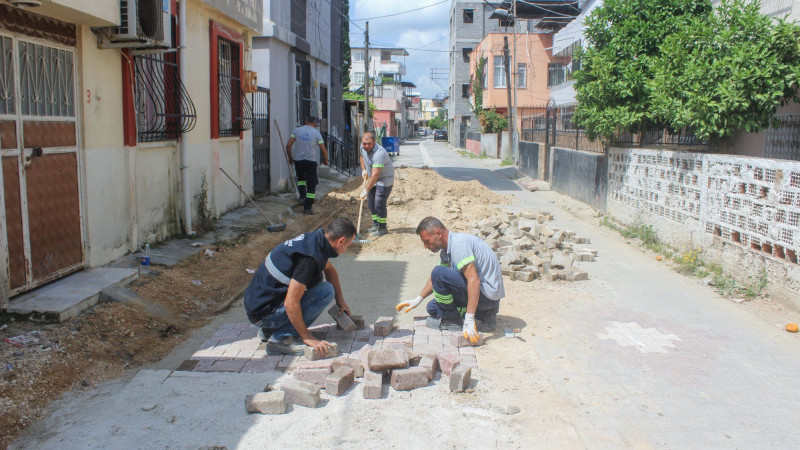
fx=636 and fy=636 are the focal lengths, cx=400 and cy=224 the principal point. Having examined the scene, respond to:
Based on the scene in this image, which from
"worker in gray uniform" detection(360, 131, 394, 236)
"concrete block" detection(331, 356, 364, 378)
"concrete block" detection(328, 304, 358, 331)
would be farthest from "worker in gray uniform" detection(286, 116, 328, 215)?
"concrete block" detection(331, 356, 364, 378)

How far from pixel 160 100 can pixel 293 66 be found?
8123mm

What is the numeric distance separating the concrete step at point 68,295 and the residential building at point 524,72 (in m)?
34.8

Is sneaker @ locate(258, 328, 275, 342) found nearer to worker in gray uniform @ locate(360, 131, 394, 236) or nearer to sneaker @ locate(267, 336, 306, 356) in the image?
sneaker @ locate(267, 336, 306, 356)

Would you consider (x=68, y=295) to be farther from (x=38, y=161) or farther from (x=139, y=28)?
(x=139, y=28)

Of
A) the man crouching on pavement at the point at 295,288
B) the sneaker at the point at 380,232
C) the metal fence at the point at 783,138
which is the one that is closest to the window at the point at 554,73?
the metal fence at the point at 783,138

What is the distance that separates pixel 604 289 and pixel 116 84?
605cm

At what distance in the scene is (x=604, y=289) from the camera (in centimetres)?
734

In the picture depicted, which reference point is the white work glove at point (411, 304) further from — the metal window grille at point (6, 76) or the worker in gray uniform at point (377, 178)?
the worker in gray uniform at point (377, 178)

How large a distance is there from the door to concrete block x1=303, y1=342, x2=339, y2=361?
2.68 m

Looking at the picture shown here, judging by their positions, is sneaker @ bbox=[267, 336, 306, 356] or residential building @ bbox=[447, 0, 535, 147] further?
residential building @ bbox=[447, 0, 535, 147]

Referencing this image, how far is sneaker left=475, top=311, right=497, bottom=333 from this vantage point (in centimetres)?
563

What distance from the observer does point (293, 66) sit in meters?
16.5

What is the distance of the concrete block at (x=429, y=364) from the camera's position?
449 centimetres

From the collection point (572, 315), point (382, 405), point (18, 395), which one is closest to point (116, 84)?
point (18, 395)
